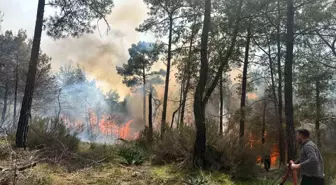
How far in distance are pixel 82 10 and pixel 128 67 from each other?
86.7ft

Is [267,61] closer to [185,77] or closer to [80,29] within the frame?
[185,77]

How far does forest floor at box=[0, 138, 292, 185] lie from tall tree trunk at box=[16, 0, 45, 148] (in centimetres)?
224

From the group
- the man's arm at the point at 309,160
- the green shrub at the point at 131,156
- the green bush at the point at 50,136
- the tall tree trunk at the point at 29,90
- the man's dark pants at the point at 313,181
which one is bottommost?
the man's dark pants at the point at 313,181

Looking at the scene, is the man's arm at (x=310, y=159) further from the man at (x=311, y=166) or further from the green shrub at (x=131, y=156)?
the green shrub at (x=131, y=156)

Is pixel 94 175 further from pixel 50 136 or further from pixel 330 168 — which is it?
pixel 330 168

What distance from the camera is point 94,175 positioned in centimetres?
894

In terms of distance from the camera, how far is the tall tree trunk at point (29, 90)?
11992 millimetres

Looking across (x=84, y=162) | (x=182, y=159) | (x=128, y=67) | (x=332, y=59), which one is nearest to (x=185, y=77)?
(x=332, y=59)

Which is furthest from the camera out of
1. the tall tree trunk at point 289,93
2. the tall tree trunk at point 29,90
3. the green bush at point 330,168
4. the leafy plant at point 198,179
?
the tall tree trunk at point 289,93

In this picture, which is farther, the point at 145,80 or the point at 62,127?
the point at 145,80

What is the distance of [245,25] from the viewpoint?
1334 cm

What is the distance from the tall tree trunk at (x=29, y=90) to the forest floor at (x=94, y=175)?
88.2 inches

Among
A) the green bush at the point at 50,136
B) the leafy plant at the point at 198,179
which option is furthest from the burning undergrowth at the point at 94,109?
the leafy plant at the point at 198,179

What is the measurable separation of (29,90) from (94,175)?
5209mm
